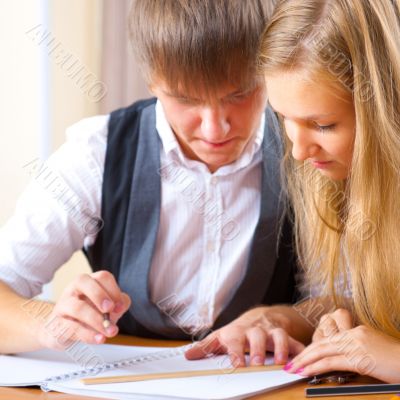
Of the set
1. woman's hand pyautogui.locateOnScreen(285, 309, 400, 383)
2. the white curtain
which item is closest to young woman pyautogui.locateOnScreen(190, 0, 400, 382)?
woman's hand pyautogui.locateOnScreen(285, 309, 400, 383)

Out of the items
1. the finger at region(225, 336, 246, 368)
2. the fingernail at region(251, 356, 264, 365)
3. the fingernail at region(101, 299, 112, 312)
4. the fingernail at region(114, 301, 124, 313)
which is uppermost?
the fingernail at region(101, 299, 112, 312)

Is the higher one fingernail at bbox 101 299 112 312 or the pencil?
fingernail at bbox 101 299 112 312

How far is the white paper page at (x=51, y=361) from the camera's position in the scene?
1003mm

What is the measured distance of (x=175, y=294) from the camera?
4.49 ft

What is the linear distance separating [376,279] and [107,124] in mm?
518

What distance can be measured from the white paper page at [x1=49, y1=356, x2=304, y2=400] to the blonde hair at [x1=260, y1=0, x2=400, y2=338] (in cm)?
20

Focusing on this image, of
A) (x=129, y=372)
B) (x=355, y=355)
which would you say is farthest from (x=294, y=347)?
(x=129, y=372)

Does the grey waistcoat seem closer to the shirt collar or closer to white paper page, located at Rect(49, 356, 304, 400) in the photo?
the shirt collar

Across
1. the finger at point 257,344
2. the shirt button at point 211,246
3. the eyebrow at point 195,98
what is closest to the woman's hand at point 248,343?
the finger at point 257,344

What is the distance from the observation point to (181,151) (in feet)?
4.35

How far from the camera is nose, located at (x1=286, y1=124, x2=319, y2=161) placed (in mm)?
1035

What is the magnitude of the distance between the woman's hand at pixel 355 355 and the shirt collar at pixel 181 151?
1.25 ft

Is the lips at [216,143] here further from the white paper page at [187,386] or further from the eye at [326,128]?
the white paper page at [187,386]

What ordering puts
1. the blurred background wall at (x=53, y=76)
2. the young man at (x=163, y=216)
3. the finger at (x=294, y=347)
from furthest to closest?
the blurred background wall at (x=53, y=76) < the young man at (x=163, y=216) < the finger at (x=294, y=347)
